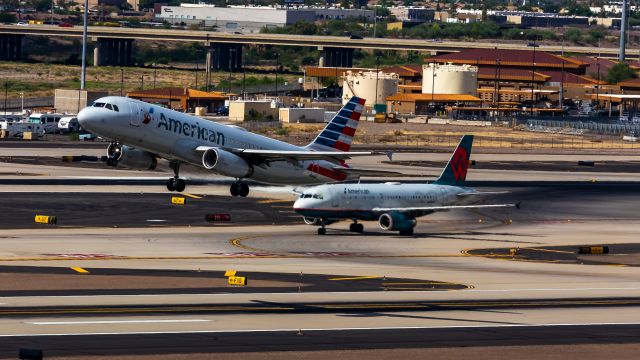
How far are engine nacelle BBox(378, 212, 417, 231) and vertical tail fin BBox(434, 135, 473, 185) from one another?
23.8ft

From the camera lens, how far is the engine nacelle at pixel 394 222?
93938mm

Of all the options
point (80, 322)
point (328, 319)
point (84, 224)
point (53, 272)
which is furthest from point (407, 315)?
point (84, 224)

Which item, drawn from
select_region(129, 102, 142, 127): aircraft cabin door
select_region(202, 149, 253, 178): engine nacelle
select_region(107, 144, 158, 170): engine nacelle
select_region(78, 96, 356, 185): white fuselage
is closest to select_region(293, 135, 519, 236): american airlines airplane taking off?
select_region(78, 96, 356, 185): white fuselage

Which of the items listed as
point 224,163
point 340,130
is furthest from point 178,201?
point 224,163

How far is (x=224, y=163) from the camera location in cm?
9019

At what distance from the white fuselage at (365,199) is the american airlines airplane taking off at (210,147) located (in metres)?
2.49

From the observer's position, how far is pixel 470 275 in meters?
74.4

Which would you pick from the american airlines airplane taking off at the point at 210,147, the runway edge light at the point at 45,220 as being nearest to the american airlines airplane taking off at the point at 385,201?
the american airlines airplane taking off at the point at 210,147

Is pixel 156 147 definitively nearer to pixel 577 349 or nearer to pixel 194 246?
pixel 194 246

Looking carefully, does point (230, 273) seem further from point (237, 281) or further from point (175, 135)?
point (175, 135)

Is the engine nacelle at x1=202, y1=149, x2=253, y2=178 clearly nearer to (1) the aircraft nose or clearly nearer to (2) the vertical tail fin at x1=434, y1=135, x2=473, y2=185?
(1) the aircraft nose

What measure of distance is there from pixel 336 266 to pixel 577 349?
84.9 feet

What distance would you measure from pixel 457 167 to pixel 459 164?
1.10ft

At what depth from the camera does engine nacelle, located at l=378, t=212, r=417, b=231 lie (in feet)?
308
